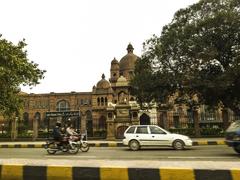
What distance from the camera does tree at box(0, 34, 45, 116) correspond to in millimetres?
22081

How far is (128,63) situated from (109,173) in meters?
56.2

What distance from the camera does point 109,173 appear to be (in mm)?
5621

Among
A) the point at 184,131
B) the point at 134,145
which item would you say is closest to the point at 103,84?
the point at 184,131

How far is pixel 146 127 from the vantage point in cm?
1716

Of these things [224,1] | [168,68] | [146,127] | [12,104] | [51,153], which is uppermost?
[224,1]

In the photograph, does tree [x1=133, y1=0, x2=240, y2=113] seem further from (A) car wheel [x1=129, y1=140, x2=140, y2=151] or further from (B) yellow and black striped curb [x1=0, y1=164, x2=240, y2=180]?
(B) yellow and black striped curb [x1=0, y1=164, x2=240, y2=180]

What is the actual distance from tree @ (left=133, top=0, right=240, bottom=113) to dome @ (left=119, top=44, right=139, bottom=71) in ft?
105

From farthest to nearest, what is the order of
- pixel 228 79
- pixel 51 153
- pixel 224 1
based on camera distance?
pixel 224 1 → pixel 228 79 → pixel 51 153

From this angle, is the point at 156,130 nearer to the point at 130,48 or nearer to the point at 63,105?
the point at 130,48

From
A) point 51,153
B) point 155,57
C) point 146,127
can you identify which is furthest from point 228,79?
point 51,153

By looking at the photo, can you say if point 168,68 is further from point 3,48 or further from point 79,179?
point 79,179

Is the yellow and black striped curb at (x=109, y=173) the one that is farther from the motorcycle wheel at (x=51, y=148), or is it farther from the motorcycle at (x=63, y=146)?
the motorcycle wheel at (x=51, y=148)

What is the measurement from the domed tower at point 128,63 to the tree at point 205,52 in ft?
103

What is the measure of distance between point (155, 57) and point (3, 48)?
14086mm
